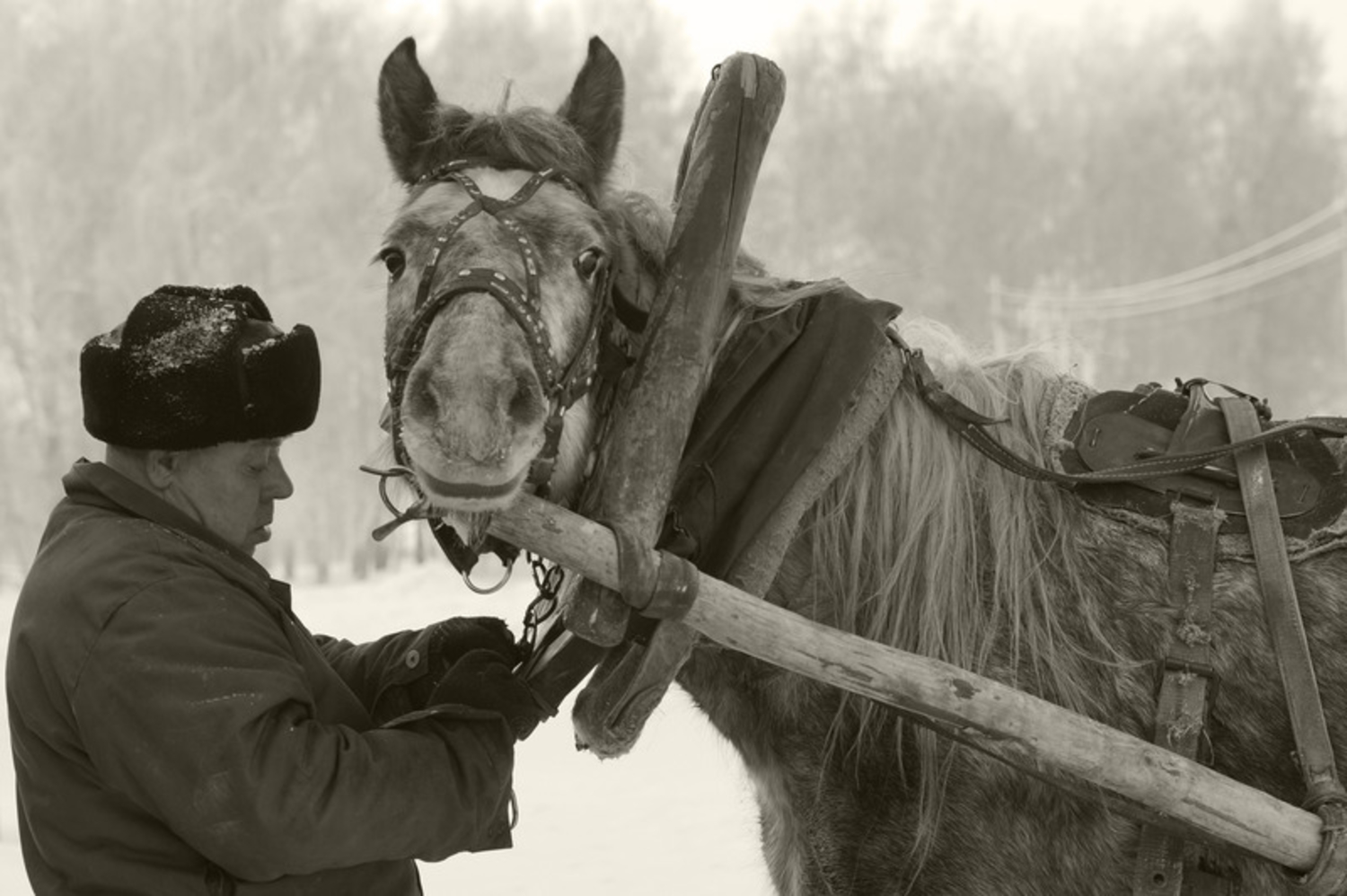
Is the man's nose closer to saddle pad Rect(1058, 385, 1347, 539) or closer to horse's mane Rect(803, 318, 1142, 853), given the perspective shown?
horse's mane Rect(803, 318, 1142, 853)

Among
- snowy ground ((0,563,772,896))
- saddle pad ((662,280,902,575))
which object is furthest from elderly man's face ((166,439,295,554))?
snowy ground ((0,563,772,896))

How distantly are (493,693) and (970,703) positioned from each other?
0.74m

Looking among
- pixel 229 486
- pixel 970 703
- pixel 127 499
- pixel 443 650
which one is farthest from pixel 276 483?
pixel 970 703

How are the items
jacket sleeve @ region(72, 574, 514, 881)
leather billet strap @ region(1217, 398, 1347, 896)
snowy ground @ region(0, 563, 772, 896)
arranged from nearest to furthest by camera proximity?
jacket sleeve @ region(72, 574, 514, 881) < leather billet strap @ region(1217, 398, 1347, 896) < snowy ground @ region(0, 563, 772, 896)

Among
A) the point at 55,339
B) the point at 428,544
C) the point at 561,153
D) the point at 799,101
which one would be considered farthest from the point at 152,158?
the point at 561,153

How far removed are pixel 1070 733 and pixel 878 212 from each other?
24076mm

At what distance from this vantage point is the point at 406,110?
2.40m

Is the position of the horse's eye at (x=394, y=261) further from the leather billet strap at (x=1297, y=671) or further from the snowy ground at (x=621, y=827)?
the leather billet strap at (x=1297, y=671)

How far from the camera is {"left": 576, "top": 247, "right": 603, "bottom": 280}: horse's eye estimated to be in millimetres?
2149

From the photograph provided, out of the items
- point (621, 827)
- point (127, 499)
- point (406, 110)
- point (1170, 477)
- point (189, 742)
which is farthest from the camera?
point (621, 827)

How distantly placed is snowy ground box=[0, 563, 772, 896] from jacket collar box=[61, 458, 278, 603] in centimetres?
112

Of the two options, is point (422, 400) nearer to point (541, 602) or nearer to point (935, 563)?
point (541, 602)

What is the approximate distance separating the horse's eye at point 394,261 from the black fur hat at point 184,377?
0.22 m

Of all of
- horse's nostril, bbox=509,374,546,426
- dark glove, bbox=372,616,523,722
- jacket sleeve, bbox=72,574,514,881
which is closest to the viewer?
jacket sleeve, bbox=72,574,514,881
